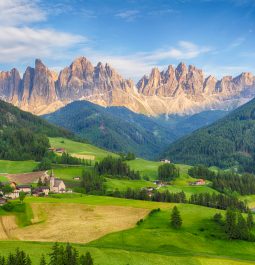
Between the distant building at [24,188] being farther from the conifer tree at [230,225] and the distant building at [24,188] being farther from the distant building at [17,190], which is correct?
the conifer tree at [230,225]

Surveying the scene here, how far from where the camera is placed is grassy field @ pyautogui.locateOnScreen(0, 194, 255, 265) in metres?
90.9

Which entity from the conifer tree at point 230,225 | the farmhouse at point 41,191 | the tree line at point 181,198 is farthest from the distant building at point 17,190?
the conifer tree at point 230,225

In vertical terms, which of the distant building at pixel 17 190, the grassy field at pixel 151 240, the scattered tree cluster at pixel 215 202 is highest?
the distant building at pixel 17 190

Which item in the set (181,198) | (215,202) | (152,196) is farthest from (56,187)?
(215,202)

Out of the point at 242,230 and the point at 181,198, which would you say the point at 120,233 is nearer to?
the point at 242,230

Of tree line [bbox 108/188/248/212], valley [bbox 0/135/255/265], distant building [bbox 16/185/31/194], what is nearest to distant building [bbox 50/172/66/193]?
distant building [bbox 16/185/31/194]

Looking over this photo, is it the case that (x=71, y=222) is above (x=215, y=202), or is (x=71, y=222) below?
below

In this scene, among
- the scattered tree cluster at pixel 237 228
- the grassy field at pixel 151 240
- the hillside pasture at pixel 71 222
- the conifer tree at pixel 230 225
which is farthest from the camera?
the scattered tree cluster at pixel 237 228

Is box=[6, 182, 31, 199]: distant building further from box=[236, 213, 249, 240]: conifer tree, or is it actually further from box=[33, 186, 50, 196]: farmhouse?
box=[236, 213, 249, 240]: conifer tree

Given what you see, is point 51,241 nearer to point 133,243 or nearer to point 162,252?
point 133,243

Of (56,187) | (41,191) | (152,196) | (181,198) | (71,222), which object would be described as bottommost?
(71,222)

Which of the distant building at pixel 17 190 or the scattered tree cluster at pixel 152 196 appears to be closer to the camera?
the distant building at pixel 17 190

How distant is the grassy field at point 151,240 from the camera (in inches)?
3580

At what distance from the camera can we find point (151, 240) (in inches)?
4311
